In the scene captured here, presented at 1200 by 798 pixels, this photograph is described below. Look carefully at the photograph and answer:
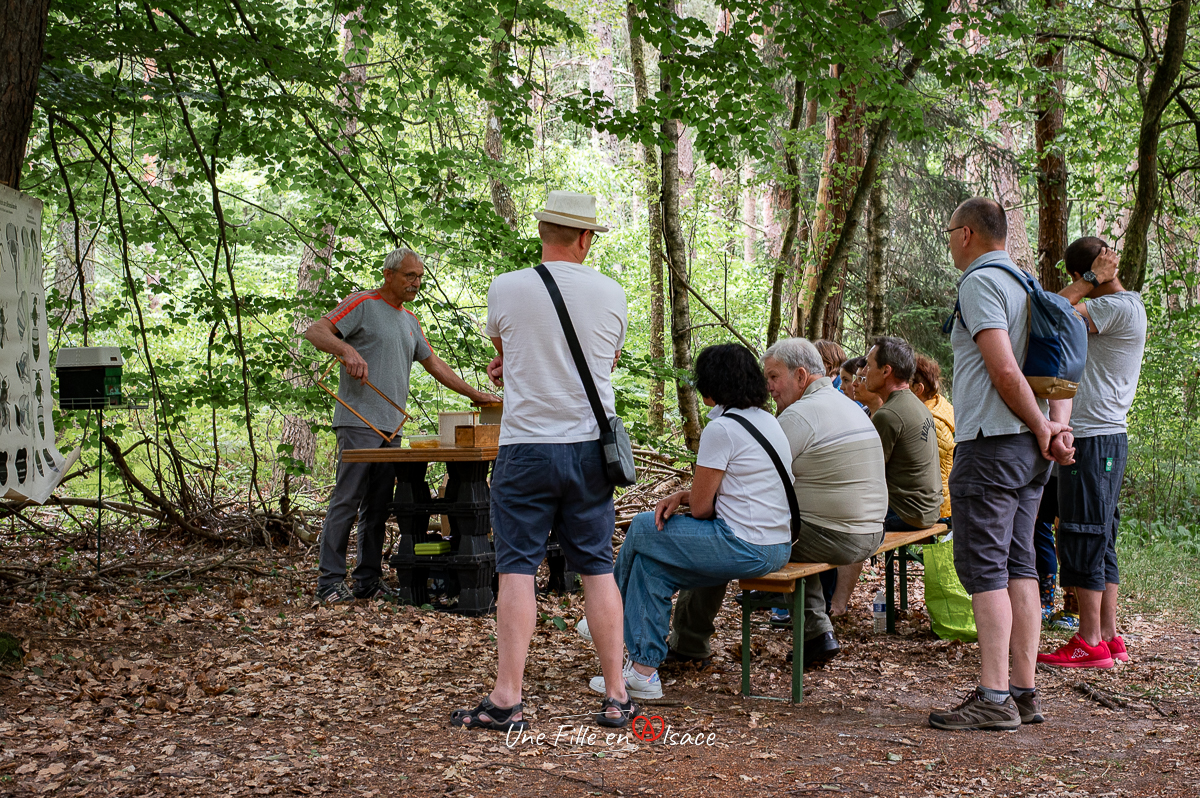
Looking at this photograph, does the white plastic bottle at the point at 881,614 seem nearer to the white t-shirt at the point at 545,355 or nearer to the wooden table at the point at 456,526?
the wooden table at the point at 456,526

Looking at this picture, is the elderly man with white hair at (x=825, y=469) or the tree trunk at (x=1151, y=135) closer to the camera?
the elderly man with white hair at (x=825, y=469)

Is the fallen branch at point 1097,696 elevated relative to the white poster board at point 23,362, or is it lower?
lower

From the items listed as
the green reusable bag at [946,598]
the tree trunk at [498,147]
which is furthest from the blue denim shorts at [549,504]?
the tree trunk at [498,147]

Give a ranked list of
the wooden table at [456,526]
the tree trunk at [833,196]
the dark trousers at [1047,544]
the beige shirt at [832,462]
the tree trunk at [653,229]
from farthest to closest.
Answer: the tree trunk at [653,229]
the tree trunk at [833,196]
the dark trousers at [1047,544]
the wooden table at [456,526]
the beige shirt at [832,462]

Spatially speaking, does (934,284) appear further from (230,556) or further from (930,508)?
(230,556)

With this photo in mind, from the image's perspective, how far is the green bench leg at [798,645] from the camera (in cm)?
395

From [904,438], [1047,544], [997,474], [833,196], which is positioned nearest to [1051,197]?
[833,196]

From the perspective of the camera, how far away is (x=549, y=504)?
3430 millimetres

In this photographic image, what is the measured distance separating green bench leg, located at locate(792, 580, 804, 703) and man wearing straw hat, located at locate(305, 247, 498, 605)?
217 centimetres

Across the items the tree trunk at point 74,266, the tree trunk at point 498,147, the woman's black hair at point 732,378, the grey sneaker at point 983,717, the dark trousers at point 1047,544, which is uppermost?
the tree trunk at point 498,147

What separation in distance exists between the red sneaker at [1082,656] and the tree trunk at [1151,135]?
12.7 feet

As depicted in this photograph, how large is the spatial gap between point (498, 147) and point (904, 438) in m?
9.24

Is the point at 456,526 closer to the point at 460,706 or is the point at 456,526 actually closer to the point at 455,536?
the point at 455,536

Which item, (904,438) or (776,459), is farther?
(904,438)
